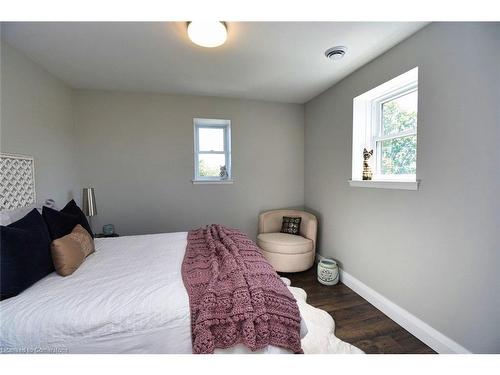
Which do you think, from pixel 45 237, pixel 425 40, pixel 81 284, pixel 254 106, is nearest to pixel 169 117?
pixel 254 106

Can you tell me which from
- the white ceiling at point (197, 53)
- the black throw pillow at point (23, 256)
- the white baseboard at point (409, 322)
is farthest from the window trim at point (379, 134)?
the black throw pillow at point (23, 256)

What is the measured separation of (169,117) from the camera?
295cm

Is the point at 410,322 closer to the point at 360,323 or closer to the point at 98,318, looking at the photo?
the point at 360,323

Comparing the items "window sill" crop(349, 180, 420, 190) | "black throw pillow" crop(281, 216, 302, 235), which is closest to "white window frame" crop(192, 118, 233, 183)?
"black throw pillow" crop(281, 216, 302, 235)

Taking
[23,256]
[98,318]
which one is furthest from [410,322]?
[23,256]

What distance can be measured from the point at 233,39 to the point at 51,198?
2.50 metres

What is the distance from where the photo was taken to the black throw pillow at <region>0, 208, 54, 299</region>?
1.10m

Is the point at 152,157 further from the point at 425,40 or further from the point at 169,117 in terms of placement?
the point at 425,40

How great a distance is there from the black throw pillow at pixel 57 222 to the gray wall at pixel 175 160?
1.18 metres

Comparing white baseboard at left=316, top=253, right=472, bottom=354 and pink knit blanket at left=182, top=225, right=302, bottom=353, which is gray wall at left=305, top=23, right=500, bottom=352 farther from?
pink knit blanket at left=182, top=225, right=302, bottom=353

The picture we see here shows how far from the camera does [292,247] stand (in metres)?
2.62

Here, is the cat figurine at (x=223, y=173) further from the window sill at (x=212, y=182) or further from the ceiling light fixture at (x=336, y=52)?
the ceiling light fixture at (x=336, y=52)

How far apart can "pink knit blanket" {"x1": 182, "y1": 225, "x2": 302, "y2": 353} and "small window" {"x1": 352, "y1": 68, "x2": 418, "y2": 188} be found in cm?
155

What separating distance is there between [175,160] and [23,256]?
200 centimetres
